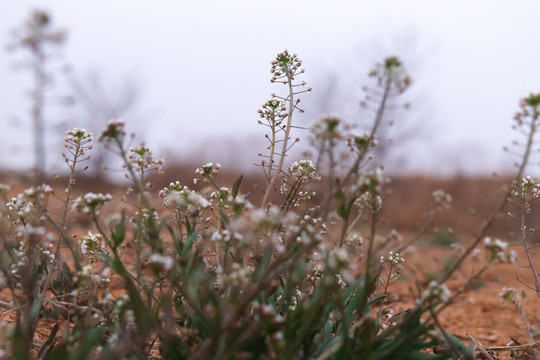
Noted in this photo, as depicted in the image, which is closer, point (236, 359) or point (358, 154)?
point (236, 359)

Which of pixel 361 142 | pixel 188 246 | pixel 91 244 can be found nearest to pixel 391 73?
pixel 361 142

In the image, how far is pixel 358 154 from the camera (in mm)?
1604

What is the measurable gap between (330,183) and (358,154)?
22cm

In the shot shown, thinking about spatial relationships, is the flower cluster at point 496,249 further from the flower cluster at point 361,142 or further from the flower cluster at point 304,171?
the flower cluster at point 304,171

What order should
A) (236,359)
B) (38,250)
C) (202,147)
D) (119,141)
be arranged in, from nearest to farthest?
(236,359) < (119,141) < (38,250) < (202,147)

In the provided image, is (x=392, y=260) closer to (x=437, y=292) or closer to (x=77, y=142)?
(x=437, y=292)

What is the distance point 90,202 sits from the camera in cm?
156

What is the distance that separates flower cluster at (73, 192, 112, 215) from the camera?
155cm

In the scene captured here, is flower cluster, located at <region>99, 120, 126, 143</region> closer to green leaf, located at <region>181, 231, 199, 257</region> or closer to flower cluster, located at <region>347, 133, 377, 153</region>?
green leaf, located at <region>181, 231, 199, 257</region>

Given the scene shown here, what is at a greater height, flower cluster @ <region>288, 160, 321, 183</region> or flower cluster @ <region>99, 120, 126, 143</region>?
flower cluster @ <region>288, 160, 321, 183</region>

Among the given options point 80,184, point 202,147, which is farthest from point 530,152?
point 202,147

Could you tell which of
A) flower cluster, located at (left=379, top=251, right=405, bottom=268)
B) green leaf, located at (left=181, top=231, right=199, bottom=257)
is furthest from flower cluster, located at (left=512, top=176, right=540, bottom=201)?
green leaf, located at (left=181, top=231, right=199, bottom=257)

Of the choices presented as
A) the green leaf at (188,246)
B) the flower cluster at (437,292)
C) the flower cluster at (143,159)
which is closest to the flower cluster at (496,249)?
the flower cluster at (437,292)

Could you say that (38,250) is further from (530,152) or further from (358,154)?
(530,152)
